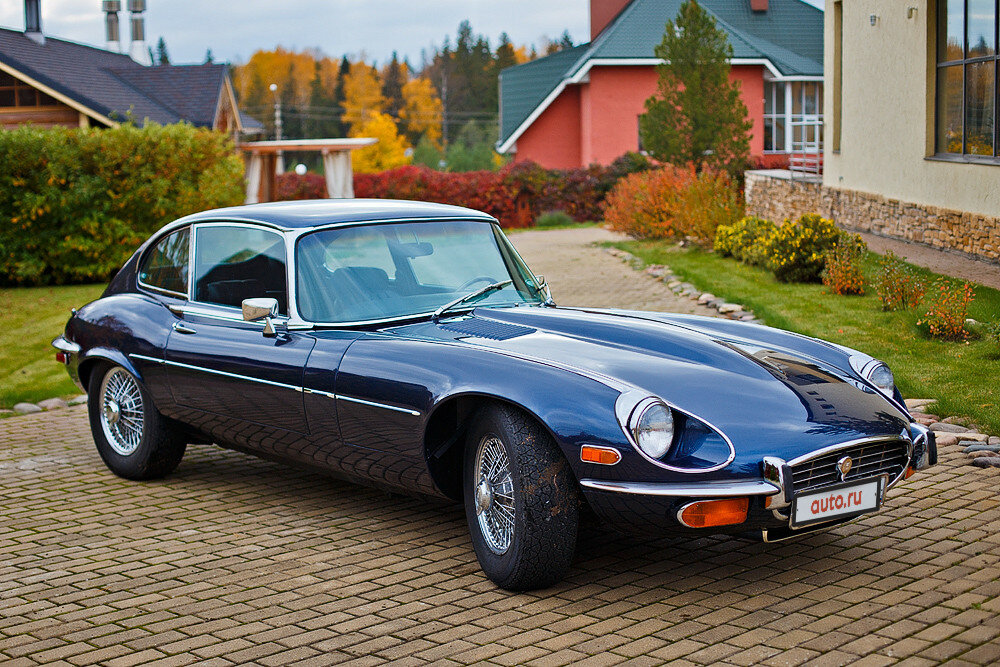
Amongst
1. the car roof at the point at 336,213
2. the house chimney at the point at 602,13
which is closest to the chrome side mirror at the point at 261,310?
the car roof at the point at 336,213

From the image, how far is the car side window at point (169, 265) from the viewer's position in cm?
652

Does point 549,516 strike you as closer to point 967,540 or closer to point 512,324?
point 512,324

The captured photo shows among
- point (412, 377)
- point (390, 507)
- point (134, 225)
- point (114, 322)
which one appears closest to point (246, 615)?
point (412, 377)

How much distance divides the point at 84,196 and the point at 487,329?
14056mm

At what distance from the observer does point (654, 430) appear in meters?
4.11

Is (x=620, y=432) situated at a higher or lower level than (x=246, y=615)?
higher

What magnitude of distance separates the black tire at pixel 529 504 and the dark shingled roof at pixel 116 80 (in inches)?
881

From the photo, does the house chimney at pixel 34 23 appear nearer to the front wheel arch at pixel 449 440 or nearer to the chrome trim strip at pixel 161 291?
the chrome trim strip at pixel 161 291

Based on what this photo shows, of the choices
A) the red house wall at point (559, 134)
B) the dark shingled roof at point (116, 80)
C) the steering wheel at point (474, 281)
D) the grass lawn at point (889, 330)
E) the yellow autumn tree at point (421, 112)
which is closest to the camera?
the steering wheel at point (474, 281)

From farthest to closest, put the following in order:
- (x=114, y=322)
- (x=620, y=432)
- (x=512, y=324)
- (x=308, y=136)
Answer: (x=308, y=136) → (x=114, y=322) → (x=512, y=324) → (x=620, y=432)

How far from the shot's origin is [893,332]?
9727 mm

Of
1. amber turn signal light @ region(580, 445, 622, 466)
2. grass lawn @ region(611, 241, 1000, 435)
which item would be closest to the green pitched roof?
grass lawn @ region(611, 241, 1000, 435)

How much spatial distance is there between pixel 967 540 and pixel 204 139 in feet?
53.8

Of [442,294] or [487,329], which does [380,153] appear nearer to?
[442,294]
